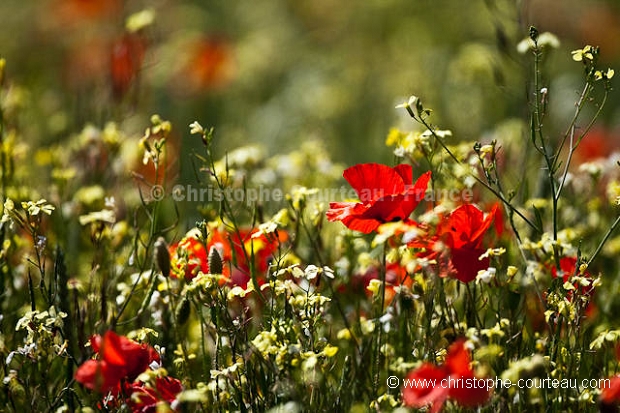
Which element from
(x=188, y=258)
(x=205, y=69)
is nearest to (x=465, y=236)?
(x=188, y=258)

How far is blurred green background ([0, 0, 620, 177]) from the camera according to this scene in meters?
3.67

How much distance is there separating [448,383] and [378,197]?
1.33 feet

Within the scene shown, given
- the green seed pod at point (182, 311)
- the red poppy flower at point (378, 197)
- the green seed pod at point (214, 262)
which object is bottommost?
the green seed pod at point (182, 311)

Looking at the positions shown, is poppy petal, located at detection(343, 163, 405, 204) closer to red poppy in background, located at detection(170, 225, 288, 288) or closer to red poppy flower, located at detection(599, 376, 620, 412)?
red poppy in background, located at detection(170, 225, 288, 288)

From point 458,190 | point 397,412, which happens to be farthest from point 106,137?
point 397,412

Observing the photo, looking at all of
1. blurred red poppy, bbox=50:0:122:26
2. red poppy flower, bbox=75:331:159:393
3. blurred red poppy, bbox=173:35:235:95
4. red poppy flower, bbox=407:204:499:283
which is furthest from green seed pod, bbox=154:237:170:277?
blurred red poppy, bbox=50:0:122:26

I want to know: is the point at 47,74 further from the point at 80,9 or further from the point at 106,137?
the point at 106,137

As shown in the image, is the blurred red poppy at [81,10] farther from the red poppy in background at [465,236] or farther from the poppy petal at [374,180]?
the red poppy in background at [465,236]

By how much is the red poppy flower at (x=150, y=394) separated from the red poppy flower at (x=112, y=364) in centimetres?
2

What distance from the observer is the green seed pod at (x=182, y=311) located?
156 centimetres

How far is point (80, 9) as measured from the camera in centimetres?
496

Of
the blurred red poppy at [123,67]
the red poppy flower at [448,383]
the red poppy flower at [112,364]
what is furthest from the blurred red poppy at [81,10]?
the red poppy flower at [448,383]

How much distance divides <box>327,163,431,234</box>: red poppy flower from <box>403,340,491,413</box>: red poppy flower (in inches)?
13.1

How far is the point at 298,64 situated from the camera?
200 inches
